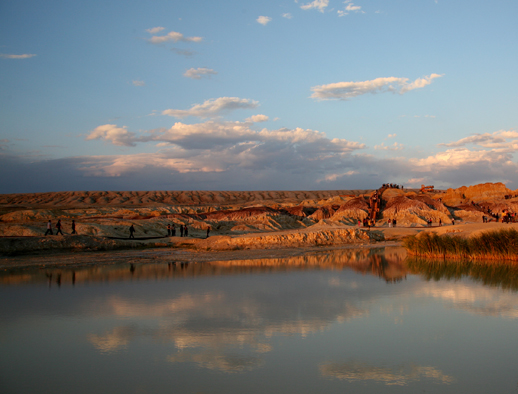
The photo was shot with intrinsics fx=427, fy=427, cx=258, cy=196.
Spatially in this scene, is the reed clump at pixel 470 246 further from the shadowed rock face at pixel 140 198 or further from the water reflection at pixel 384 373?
A: the shadowed rock face at pixel 140 198

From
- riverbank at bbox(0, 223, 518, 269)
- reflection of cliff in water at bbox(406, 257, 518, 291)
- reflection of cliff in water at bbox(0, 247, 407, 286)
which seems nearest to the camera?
reflection of cliff in water at bbox(406, 257, 518, 291)

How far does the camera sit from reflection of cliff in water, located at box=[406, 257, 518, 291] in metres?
11.9

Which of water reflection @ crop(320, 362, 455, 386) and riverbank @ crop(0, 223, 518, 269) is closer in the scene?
water reflection @ crop(320, 362, 455, 386)

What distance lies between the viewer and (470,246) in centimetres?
1694

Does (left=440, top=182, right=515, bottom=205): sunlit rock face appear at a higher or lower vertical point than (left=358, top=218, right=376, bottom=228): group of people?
higher

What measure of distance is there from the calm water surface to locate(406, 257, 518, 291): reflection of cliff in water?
107mm

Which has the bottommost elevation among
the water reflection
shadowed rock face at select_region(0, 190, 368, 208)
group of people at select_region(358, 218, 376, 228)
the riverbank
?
the riverbank

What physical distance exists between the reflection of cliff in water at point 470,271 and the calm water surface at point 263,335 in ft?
0.35

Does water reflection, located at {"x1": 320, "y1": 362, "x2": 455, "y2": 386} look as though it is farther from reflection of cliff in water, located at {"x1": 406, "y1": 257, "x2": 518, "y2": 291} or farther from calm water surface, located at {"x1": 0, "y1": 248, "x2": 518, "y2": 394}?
reflection of cliff in water, located at {"x1": 406, "y1": 257, "x2": 518, "y2": 291}

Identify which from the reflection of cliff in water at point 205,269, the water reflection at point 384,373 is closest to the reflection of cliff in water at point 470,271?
the reflection of cliff in water at point 205,269

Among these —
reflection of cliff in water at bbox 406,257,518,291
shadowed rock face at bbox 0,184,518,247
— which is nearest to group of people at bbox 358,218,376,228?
shadowed rock face at bbox 0,184,518,247

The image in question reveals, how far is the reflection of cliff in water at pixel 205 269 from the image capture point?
13.6 meters

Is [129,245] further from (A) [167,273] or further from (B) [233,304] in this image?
(B) [233,304]

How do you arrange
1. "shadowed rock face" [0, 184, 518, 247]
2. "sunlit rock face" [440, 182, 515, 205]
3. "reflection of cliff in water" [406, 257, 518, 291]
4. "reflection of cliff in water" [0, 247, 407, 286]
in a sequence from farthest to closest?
"sunlit rock face" [440, 182, 515, 205]
"shadowed rock face" [0, 184, 518, 247]
"reflection of cliff in water" [0, 247, 407, 286]
"reflection of cliff in water" [406, 257, 518, 291]
